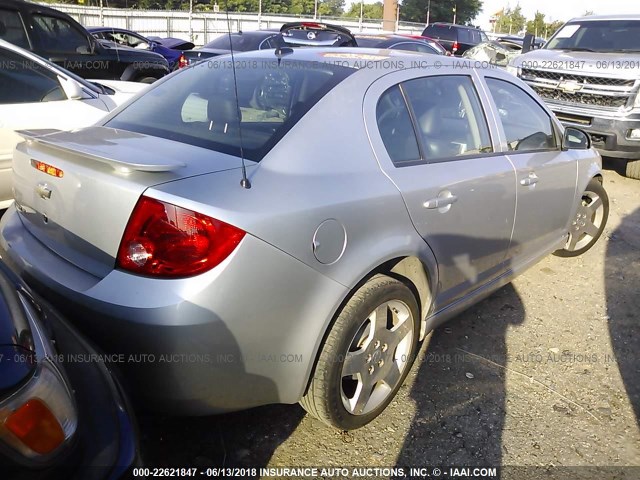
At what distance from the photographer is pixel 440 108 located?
2891mm

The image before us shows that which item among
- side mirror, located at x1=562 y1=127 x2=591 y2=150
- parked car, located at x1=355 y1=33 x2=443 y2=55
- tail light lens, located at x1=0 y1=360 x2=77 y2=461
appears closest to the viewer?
tail light lens, located at x1=0 y1=360 x2=77 y2=461

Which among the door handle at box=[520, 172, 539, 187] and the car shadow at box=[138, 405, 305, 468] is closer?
the car shadow at box=[138, 405, 305, 468]

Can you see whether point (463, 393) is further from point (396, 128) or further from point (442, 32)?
point (442, 32)

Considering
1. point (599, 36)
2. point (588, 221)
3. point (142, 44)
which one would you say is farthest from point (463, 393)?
point (142, 44)

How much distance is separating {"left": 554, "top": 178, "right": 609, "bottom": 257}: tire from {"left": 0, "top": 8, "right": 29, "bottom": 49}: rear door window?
6.95 metres

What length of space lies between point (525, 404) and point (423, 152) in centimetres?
139

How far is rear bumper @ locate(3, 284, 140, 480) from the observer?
1299 mm

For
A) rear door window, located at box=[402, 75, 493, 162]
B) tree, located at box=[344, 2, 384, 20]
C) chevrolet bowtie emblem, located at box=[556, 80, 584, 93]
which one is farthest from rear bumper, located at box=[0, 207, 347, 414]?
tree, located at box=[344, 2, 384, 20]

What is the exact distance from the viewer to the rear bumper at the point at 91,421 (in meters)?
1.30

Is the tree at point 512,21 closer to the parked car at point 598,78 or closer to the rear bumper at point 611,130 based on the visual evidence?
the parked car at point 598,78

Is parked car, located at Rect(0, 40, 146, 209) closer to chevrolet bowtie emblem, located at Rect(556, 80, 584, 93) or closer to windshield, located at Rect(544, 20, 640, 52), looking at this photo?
chevrolet bowtie emblem, located at Rect(556, 80, 584, 93)

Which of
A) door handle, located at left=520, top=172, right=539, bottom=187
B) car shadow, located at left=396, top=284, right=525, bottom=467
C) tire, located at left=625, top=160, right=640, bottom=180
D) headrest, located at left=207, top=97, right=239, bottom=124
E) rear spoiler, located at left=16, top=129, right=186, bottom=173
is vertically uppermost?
headrest, located at left=207, top=97, right=239, bottom=124

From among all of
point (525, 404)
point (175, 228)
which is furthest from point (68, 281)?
point (525, 404)

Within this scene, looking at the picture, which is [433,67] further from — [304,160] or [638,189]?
[638,189]
